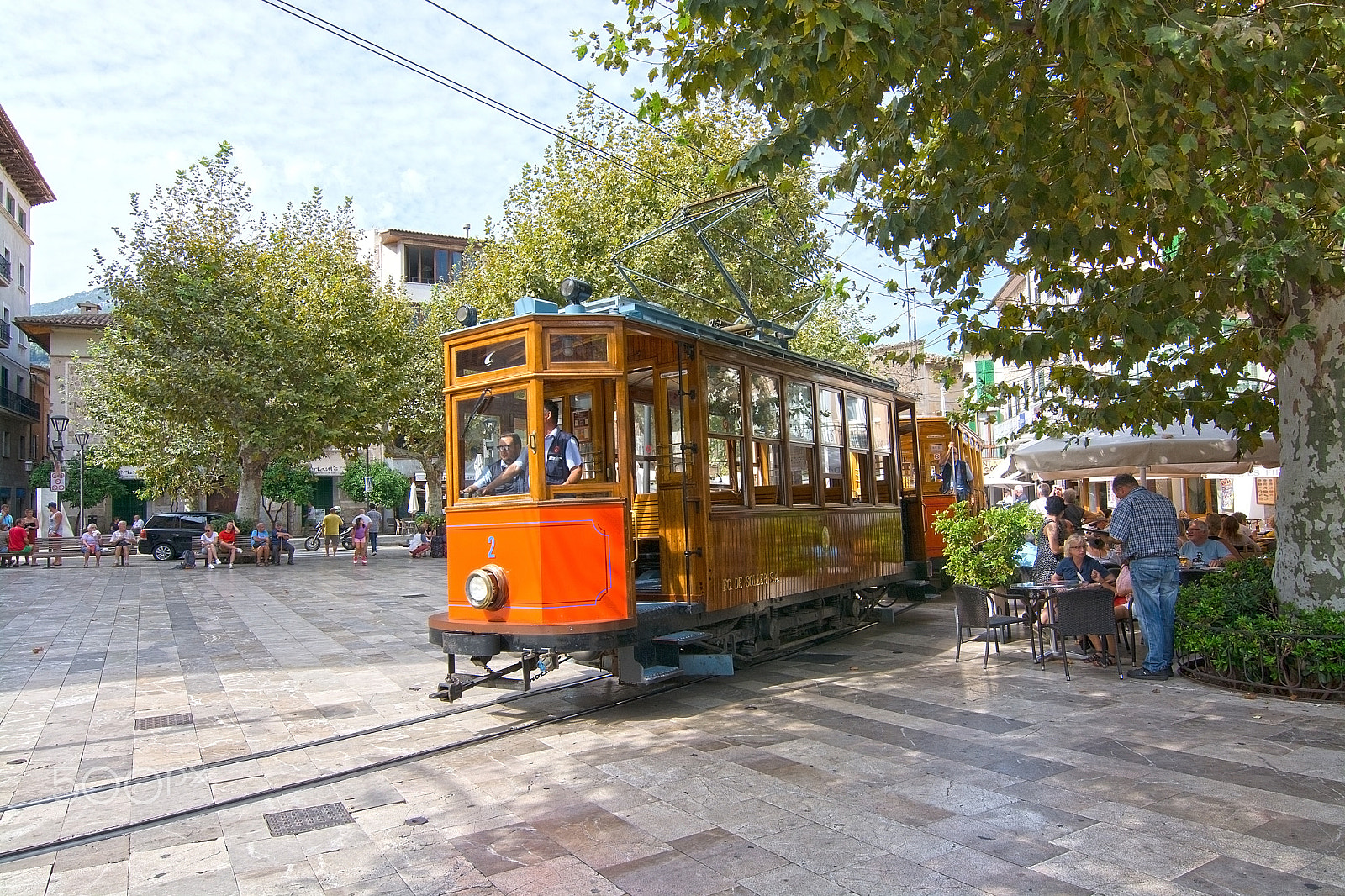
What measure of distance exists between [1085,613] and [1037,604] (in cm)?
140

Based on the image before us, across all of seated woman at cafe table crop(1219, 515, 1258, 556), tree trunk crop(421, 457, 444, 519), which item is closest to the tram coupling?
seated woman at cafe table crop(1219, 515, 1258, 556)

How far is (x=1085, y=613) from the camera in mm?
8078

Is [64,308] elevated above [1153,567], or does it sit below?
above

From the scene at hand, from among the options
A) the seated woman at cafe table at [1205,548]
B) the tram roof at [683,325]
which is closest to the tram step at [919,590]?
the seated woman at cafe table at [1205,548]

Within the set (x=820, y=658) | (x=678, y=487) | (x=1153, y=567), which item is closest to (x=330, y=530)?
(x=820, y=658)

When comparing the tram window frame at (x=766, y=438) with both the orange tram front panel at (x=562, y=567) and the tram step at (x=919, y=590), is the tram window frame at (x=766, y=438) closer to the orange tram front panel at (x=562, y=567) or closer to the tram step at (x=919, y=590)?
the orange tram front panel at (x=562, y=567)

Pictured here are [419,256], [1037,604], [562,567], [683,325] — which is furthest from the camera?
[419,256]

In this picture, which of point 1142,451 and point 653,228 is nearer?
point 1142,451

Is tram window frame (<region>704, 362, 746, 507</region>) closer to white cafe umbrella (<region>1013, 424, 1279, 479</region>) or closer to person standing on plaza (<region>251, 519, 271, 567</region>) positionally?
white cafe umbrella (<region>1013, 424, 1279, 479</region>)

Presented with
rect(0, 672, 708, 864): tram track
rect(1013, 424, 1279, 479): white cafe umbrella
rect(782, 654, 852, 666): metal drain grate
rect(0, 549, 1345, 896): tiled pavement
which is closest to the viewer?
rect(0, 549, 1345, 896): tiled pavement

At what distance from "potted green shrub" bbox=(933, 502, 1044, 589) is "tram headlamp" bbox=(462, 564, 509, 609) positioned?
5.13m

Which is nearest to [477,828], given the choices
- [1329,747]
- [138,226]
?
[1329,747]

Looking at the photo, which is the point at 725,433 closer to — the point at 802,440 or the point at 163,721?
the point at 802,440

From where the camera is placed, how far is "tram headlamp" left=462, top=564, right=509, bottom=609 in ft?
23.5
